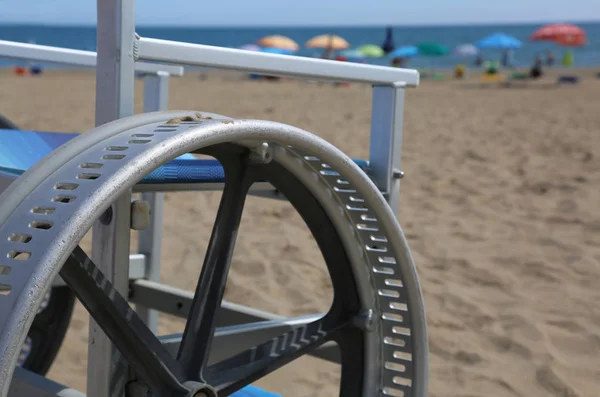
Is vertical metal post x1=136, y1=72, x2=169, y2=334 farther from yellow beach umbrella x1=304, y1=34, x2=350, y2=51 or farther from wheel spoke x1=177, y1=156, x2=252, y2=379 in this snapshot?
yellow beach umbrella x1=304, y1=34, x2=350, y2=51

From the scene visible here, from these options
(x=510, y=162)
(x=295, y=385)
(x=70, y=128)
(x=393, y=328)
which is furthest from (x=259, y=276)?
(x=70, y=128)

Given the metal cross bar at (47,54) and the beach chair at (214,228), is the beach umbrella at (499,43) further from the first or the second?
the beach chair at (214,228)

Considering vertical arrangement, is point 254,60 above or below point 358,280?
above

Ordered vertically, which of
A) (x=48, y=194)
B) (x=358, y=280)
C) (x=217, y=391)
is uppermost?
(x=48, y=194)

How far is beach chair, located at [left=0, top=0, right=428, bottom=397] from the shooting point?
831mm

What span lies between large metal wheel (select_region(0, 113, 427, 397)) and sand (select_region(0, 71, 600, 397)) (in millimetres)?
835

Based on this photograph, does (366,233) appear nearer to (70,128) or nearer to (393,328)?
(393,328)

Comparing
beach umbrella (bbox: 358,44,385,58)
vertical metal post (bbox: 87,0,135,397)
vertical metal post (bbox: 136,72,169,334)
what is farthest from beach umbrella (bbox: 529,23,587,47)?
vertical metal post (bbox: 87,0,135,397)

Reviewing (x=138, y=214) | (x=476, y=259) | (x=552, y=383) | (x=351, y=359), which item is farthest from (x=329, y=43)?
(x=138, y=214)

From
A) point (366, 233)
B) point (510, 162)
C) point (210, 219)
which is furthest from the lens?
point (510, 162)

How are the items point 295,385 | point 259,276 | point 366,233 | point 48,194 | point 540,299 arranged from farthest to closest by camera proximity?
1. point 259,276
2. point 540,299
3. point 295,385
4. point 366,233
5. point 48,194

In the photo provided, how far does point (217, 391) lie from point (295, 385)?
104 centimetres

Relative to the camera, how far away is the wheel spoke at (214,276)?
1141mm

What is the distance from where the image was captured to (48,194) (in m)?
0.85
